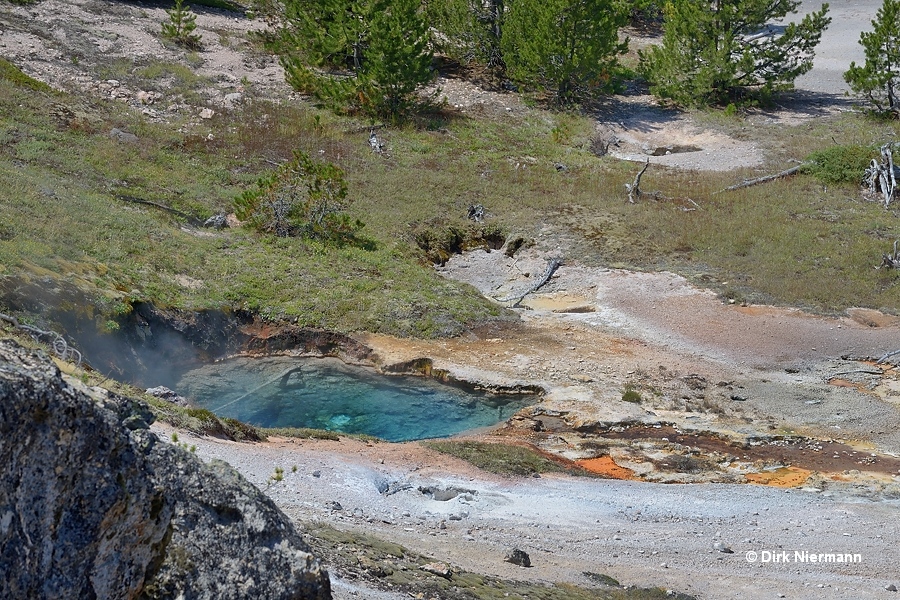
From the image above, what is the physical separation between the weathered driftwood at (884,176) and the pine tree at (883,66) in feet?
17.6

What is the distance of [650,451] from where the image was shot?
53.6 ft

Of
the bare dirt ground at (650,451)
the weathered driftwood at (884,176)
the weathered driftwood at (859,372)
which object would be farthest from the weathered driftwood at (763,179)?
the weathered driftwood at (859,372)

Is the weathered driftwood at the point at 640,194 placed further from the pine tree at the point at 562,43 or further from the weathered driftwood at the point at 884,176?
the pine tree at the point at 562,43

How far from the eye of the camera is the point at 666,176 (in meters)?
33.5

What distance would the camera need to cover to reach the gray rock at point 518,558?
10.5 meters

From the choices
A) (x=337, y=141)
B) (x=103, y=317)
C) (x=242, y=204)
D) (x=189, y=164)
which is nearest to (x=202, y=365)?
(x=103, y=317)

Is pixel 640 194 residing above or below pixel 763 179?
below

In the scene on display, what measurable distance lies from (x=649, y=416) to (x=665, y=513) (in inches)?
197

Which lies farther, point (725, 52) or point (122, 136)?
point (725, 52)

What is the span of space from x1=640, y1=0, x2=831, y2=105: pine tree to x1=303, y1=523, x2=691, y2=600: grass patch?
32111 millimetres

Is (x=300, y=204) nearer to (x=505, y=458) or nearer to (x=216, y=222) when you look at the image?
(x=216, y=222)

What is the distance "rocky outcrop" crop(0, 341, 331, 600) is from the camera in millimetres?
4312

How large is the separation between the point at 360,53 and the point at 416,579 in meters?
32.2

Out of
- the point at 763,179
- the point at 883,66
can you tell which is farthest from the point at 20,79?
the point at 883,66
